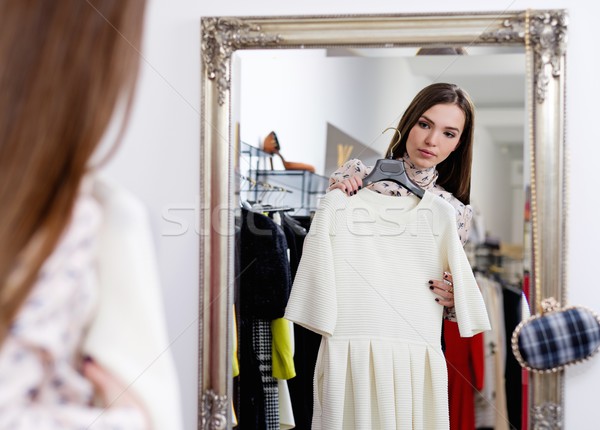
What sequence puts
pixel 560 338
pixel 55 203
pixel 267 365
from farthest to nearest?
pixel 267 365 → pixel 560 338 → pixel 55 203

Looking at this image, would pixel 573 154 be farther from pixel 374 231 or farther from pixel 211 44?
pixel 211 44

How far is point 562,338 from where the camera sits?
1576 millimetres

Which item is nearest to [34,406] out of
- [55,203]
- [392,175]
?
[55,203]

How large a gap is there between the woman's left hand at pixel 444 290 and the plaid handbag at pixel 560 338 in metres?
0.17

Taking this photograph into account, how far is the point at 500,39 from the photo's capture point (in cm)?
160

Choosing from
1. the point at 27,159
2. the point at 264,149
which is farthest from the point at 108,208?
the point at 264,149

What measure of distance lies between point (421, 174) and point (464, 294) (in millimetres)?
297

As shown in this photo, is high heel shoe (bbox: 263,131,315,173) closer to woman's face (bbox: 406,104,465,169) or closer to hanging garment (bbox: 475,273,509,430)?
woman's face (bbox: 406,104,465,169)

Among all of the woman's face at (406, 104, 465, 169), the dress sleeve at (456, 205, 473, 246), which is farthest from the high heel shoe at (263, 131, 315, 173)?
the dress sleeve at (456, 205, 473, 246)

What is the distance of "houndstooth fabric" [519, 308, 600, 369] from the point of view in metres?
1.58

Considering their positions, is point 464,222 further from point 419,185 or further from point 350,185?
point 350,185

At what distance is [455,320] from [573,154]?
47cm

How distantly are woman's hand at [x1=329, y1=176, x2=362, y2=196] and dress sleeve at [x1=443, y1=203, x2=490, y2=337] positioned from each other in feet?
0.78

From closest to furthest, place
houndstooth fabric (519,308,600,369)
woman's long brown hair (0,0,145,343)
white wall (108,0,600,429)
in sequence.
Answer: woman's long brown hair (0,0,145,343) → houndstooth fabric (519,308,600,369) → white wall (108,0,600,429)
